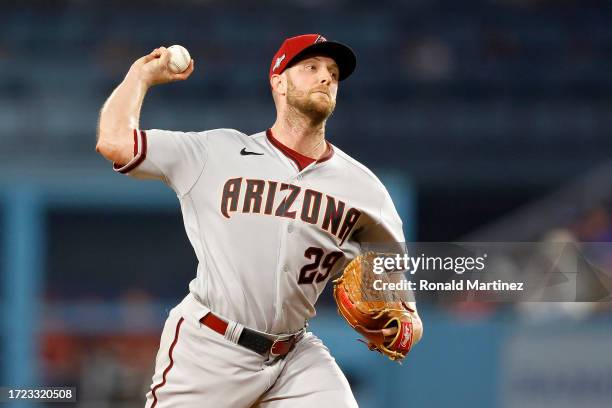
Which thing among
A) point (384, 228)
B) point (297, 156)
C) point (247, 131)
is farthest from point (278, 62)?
point (247, 131)

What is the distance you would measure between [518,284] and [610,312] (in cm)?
218

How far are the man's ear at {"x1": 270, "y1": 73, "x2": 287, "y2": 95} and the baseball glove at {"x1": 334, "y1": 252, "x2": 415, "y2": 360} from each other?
0.57 m

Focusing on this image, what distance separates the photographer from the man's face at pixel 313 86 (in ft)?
10.2

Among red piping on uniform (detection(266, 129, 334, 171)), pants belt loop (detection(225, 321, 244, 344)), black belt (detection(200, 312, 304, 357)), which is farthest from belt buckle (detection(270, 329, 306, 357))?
red piping on uniform (detection(266, 129, 334, 171))

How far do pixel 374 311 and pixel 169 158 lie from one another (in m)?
0.80

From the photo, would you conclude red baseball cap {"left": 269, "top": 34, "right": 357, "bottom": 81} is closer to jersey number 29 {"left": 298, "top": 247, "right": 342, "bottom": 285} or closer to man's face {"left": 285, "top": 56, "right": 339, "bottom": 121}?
man's face {"left": 285, "top": 56, "right": 339, "bottom": 121}

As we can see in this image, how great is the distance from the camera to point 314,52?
3156 millimetres

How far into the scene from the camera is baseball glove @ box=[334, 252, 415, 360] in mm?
3174

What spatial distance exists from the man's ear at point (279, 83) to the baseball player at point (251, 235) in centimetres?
2

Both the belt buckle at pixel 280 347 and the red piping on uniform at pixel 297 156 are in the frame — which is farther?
the red piping on uniform at pixel 297 156

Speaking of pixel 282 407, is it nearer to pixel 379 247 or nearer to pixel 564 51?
pixel 379 247

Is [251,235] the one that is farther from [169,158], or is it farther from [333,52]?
[333,52]

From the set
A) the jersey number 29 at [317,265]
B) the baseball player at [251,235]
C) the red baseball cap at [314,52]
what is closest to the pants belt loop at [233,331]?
the baseball player at [251,235]

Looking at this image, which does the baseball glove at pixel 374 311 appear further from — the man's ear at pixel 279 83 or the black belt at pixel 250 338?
the man's ear at pixel 279 83
